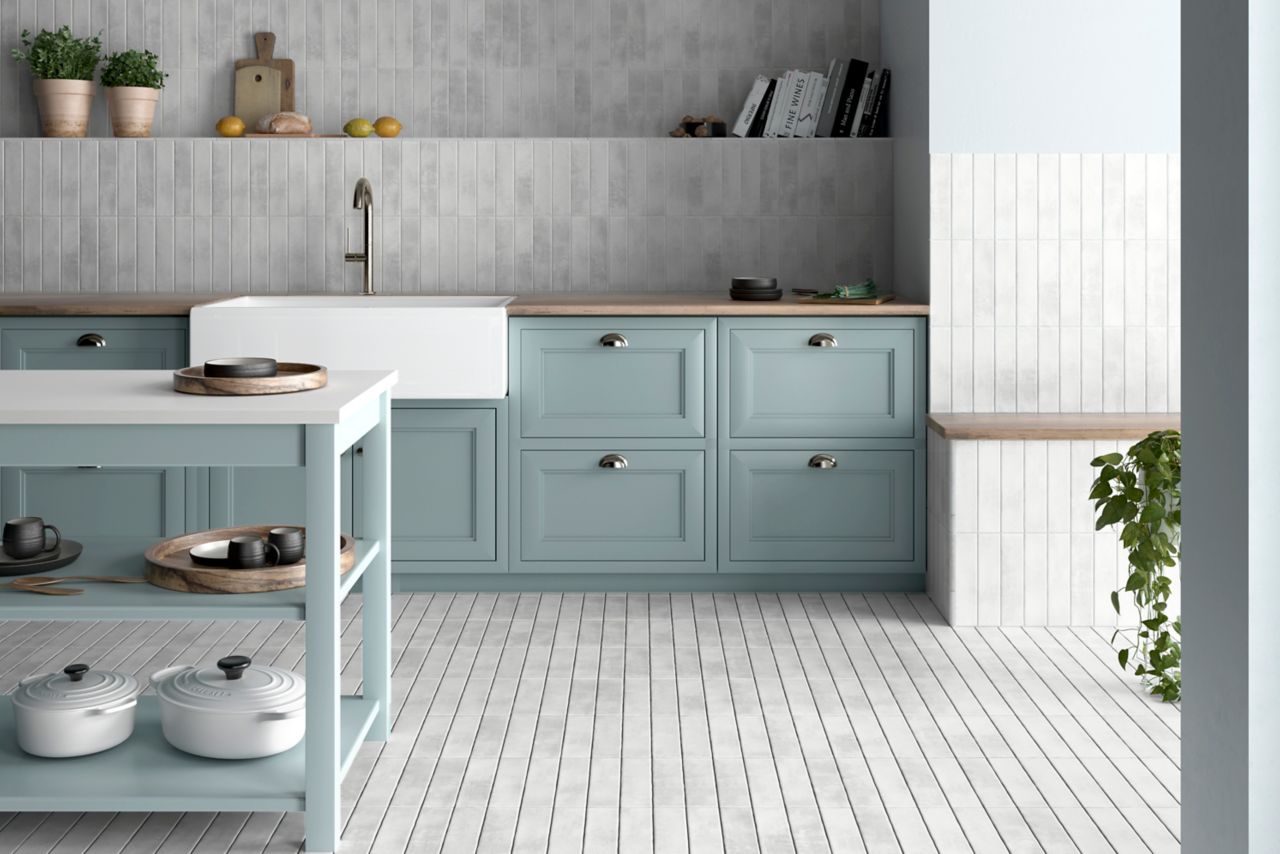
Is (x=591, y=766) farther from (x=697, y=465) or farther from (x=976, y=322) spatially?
(x=976, y=322)

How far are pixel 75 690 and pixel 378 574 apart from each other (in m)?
0.61

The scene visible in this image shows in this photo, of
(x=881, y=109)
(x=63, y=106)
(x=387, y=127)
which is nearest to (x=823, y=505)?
(x=881, y=109)

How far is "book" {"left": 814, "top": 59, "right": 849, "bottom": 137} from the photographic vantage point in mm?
4891

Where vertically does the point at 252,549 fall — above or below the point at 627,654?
above

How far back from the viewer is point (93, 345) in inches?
166

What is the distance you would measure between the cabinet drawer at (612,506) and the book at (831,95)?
1.39 metres

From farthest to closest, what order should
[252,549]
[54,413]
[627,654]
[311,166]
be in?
[311,166], [627,654], [252,549], [54,413]

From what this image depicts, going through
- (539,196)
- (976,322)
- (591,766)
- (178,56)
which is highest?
(178,56)

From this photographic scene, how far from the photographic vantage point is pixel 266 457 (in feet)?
7.51

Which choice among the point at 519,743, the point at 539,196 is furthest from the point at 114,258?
the point at 519,743

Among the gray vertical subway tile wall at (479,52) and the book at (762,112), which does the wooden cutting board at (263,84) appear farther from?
the book at (762,112)

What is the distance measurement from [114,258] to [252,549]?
289 cm

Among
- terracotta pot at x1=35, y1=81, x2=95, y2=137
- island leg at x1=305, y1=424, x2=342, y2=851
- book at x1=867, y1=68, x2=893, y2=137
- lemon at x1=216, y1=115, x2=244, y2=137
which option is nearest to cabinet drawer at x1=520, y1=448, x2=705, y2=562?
book at x1=867, y1=68, x2=893, y2=137

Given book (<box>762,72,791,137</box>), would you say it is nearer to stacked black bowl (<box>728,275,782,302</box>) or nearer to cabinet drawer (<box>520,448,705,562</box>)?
stacked black bowl (<box>728,275,782,302</box>)
